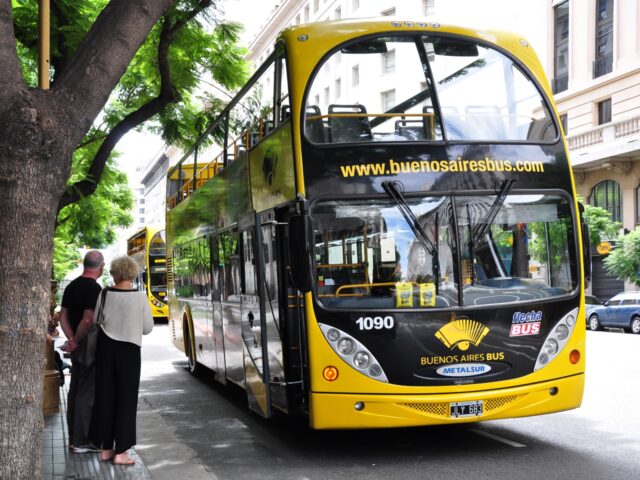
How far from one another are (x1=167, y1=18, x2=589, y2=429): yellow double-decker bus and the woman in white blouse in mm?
1245

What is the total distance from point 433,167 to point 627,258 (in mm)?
24919

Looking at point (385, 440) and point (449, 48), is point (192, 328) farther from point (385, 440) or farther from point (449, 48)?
point (449, 48)

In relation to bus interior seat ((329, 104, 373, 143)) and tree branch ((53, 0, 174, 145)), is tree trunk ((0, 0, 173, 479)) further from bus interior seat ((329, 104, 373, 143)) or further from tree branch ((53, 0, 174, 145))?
bus interior seat ((329, 104, 373, 143))

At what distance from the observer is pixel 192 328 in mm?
15086

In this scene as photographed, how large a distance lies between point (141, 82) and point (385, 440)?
10142 millimetres

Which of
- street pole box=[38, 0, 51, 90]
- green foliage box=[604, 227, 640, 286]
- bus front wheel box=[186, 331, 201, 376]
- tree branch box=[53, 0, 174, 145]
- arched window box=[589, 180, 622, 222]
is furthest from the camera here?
arched window box=[589, 180, 622, 222]

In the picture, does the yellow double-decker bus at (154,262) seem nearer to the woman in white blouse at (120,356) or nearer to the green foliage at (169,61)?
the green foliage at (169,61)

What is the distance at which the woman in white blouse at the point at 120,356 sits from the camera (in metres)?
7.41

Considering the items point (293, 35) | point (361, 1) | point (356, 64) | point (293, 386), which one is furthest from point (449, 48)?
point (361, 1)

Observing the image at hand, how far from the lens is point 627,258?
30.8 m

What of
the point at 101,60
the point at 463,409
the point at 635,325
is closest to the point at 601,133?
Result: the point at 635,325

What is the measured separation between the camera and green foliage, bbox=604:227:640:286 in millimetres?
30500

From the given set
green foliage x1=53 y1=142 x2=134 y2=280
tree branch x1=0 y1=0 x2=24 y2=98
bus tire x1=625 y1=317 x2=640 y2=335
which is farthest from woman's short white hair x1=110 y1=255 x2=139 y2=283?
bus tire x1=625 y1=317 x2=640 y2=335

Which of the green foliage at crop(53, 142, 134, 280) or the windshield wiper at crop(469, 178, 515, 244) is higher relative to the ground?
the green foliage at crop(53, 142, 134, 280)
